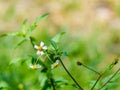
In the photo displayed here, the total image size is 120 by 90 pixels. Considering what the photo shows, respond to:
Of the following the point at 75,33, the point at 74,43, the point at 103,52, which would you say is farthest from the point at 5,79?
the point at 75,33

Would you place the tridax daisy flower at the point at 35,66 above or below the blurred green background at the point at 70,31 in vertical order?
below

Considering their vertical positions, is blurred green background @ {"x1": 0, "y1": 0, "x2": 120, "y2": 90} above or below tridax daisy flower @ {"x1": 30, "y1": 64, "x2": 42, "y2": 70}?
above

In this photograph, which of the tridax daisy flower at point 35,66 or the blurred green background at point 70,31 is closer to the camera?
the tridax daisy flower at point 35,66

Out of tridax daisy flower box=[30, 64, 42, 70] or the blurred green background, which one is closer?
tridax daisy flower box=[30, 64, 42, 70]

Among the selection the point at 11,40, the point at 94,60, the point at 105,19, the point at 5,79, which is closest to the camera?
the point at 5,79

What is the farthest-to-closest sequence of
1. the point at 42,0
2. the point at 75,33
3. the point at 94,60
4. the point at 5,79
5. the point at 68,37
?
1. the point at 42,0
2. the point at 75,33
3. the point at 68,37
4. the point at 94,60
5. the point at 5,79

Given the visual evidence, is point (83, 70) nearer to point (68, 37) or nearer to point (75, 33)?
point (68, 37)

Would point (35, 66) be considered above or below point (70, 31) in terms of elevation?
below

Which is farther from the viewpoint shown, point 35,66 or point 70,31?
point 70,31
